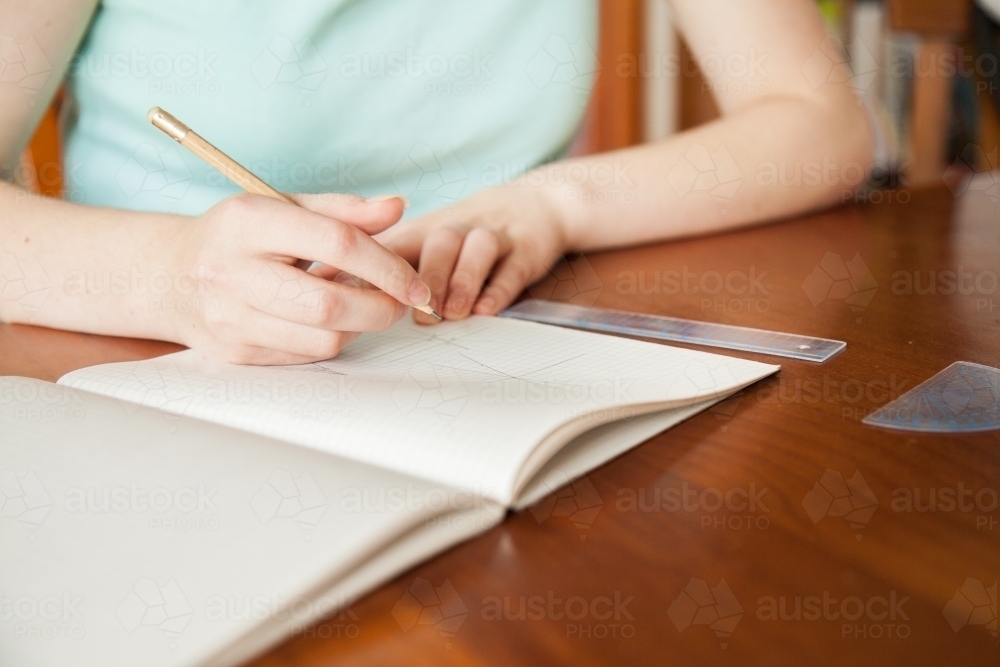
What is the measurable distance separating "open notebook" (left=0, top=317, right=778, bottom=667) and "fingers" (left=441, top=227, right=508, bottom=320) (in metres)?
0.10

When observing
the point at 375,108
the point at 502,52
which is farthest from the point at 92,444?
the point at 502,52

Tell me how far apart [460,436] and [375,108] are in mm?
630

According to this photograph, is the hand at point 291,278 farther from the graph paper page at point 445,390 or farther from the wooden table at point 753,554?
the wooden table at point 753,554

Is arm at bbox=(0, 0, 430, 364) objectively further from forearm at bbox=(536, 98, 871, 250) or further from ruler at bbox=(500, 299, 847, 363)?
forearm at bbox=(536, 98, 871, 250)

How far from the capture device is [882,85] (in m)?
2.66

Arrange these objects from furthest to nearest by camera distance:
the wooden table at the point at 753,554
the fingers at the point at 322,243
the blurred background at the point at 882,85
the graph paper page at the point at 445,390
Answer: the blurred background at the point at 882,85
the fingers at the point at 322,243
the graph paper page at the point at 445,390
the wooden table at the point at 753,554

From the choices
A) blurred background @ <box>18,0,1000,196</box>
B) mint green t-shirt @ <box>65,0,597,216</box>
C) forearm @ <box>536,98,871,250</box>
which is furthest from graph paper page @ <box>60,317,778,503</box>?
blurred background @ <box>18,0,1000,196</box>

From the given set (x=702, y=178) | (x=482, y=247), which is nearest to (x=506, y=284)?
(x=482, y=247)

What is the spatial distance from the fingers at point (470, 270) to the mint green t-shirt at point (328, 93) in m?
0.29

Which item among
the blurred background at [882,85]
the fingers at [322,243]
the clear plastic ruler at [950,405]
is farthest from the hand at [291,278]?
the blurred background at [882,85]

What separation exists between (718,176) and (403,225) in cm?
32

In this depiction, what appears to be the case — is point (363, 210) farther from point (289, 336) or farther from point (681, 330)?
point (681, 330)

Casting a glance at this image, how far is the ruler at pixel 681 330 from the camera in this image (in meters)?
0.58

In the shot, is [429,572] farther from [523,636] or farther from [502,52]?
[502,52]
